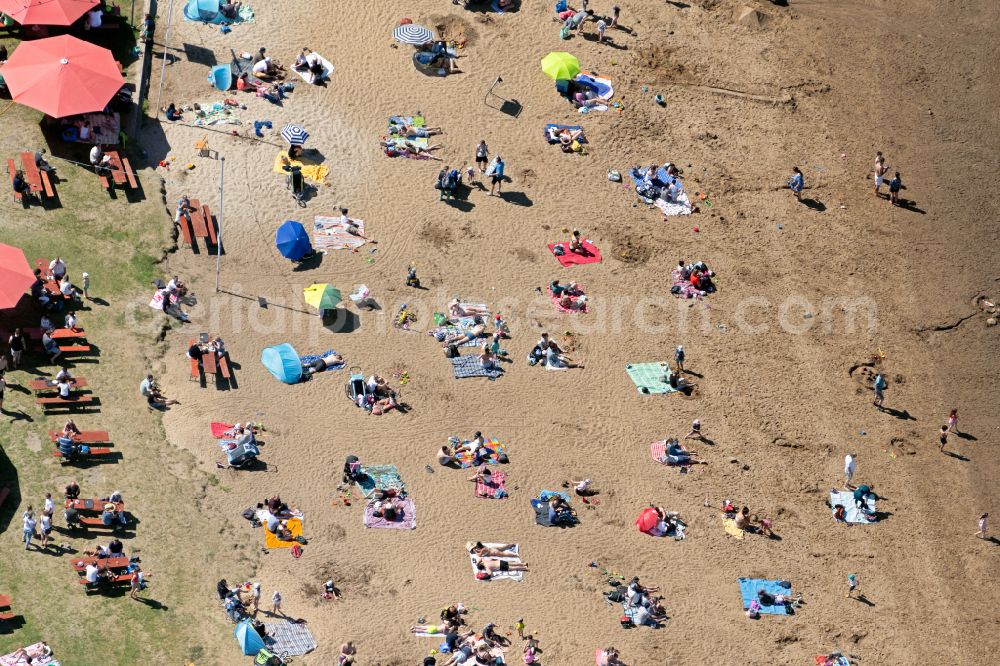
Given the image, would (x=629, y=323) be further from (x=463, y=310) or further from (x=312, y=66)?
(x=312, y=66)

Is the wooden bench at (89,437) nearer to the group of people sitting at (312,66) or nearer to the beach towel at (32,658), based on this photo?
the beach towel at (32,658)

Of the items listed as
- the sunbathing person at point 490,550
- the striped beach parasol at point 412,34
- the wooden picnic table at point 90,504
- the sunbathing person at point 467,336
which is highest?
the striped beach parasol at point 412,34

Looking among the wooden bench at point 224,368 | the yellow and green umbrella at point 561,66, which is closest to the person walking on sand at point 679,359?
the yellow and green umbrella at point 561,66

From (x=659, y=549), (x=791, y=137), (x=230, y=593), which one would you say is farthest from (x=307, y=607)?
(x=791, y=137)

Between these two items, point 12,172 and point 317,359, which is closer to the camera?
point 317,359

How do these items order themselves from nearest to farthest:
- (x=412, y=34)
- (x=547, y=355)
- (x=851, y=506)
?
(x=851, y=506)
(x=547, y=355)
(x=412, y=34)

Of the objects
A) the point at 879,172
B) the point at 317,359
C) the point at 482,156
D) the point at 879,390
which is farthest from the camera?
the point at 879,172

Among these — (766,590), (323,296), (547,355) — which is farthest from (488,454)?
(766,590)

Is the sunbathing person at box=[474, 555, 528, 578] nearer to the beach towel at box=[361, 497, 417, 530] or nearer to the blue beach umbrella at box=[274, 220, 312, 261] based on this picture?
the beach towel at box=[361, 497, 417, 530]
